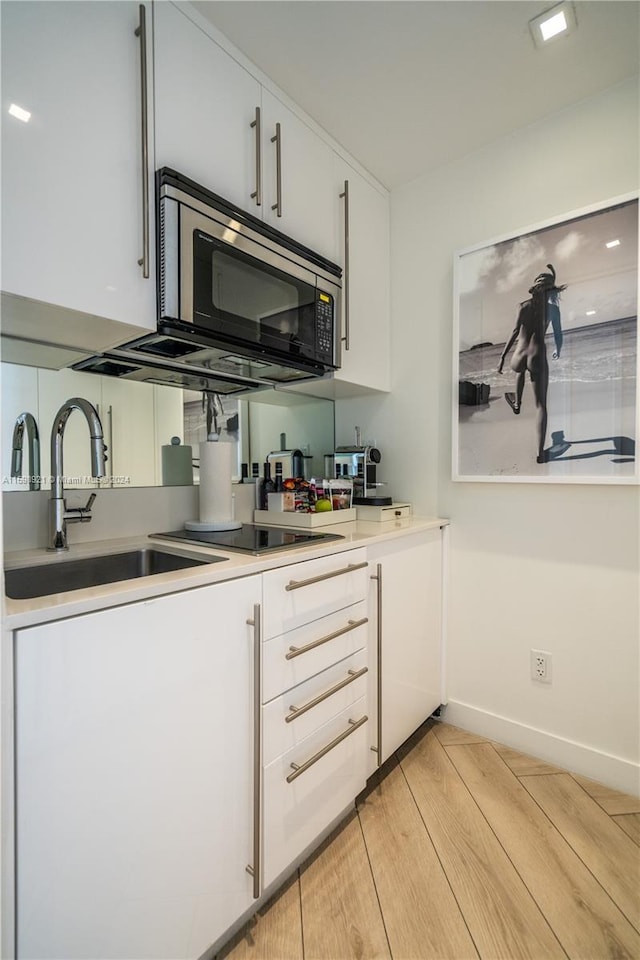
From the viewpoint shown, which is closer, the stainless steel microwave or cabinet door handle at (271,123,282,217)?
the stainless steel microwave

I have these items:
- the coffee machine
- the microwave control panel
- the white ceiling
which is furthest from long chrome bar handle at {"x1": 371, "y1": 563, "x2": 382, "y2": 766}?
the white ceiling

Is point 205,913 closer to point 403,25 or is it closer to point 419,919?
point 419,919

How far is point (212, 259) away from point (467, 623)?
1683 millimetres

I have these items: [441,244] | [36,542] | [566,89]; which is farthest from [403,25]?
[36,542]

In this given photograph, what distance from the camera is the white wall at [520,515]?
5.08 ft

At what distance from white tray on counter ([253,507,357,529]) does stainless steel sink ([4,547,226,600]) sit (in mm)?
563

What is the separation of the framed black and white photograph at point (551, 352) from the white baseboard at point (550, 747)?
0.98 m

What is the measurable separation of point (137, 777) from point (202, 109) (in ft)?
5.41

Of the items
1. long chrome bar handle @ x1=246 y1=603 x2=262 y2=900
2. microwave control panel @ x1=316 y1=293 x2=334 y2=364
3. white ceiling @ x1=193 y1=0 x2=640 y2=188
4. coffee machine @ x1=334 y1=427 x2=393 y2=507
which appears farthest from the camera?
coffee machine @ x1=334 y1=427 x2=393 y2=507

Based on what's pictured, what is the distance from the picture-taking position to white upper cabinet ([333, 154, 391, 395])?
180cm

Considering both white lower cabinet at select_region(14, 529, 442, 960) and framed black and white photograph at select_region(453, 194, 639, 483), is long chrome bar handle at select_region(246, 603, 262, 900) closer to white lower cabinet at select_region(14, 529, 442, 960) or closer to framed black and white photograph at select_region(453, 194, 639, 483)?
white lower cabinet at select_region(14, 529, 442, 960)

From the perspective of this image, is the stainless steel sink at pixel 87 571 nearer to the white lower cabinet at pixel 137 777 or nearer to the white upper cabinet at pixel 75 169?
the white lower cabinet at pixel 137 777

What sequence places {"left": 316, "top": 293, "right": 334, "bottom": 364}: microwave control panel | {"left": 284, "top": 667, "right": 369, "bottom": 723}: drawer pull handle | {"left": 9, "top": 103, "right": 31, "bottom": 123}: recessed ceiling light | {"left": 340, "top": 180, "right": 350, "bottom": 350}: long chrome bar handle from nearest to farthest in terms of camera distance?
1. {"left": 9, "top": 103, "right": 31, "bottom": 123}: recessed ceiling light
2. {"left": 284, "top": 667, "right": 369, "bottom": 723}: drawer pull handle
3. {"left": 316, "top": 293, "right": 334, "bottom": 364}: microwave control panel
4. {"left": 340, "top": 180, "right": 350, "bottom": 350}: long chrome bar handle

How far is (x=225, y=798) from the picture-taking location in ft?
3.28
